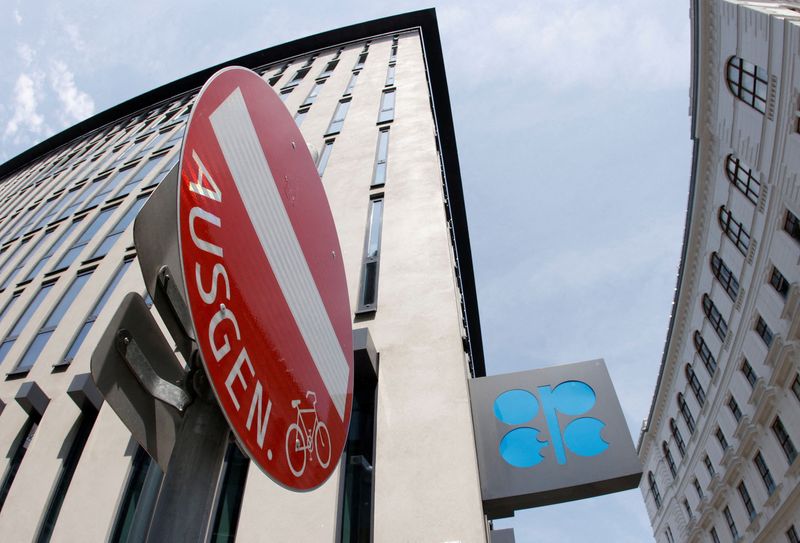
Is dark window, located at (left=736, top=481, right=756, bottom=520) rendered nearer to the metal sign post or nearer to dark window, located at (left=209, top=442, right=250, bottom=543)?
dark window, located at (left=209, top=442, right=250, bottom=543)

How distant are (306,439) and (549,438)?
15.2 ft

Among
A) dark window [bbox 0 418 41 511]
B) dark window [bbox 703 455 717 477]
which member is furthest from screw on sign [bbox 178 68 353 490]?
dark window [bbox 703 455 717 477]

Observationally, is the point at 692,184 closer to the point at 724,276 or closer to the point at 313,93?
the point at 724,276

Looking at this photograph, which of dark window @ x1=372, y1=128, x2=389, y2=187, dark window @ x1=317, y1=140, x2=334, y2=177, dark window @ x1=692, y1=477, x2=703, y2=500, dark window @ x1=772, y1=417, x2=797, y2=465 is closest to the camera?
dark window @ x1=372, y1=128, x2=389, y2=187

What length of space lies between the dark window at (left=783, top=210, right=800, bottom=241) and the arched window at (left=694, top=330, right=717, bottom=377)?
953cm

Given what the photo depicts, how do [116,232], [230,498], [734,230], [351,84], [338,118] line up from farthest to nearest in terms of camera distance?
1. [734,230]
2. [351,84]
3. [338,118]
4. [116,232]
5. [230,498]

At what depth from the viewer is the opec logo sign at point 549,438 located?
5621 millimetres

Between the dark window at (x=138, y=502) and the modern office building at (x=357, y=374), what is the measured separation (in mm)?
22

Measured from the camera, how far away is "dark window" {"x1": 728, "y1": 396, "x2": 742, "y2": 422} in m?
25.1

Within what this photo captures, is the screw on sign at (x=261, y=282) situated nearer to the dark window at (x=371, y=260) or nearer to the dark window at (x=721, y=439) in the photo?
the dark window at (x=371, y=260)

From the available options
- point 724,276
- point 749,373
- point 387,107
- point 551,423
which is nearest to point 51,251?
point 387,107

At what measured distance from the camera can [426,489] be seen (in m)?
5.27

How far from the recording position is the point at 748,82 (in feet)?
65.9

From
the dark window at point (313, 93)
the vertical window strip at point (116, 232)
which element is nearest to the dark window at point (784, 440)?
the dark window at point (313, 93)
